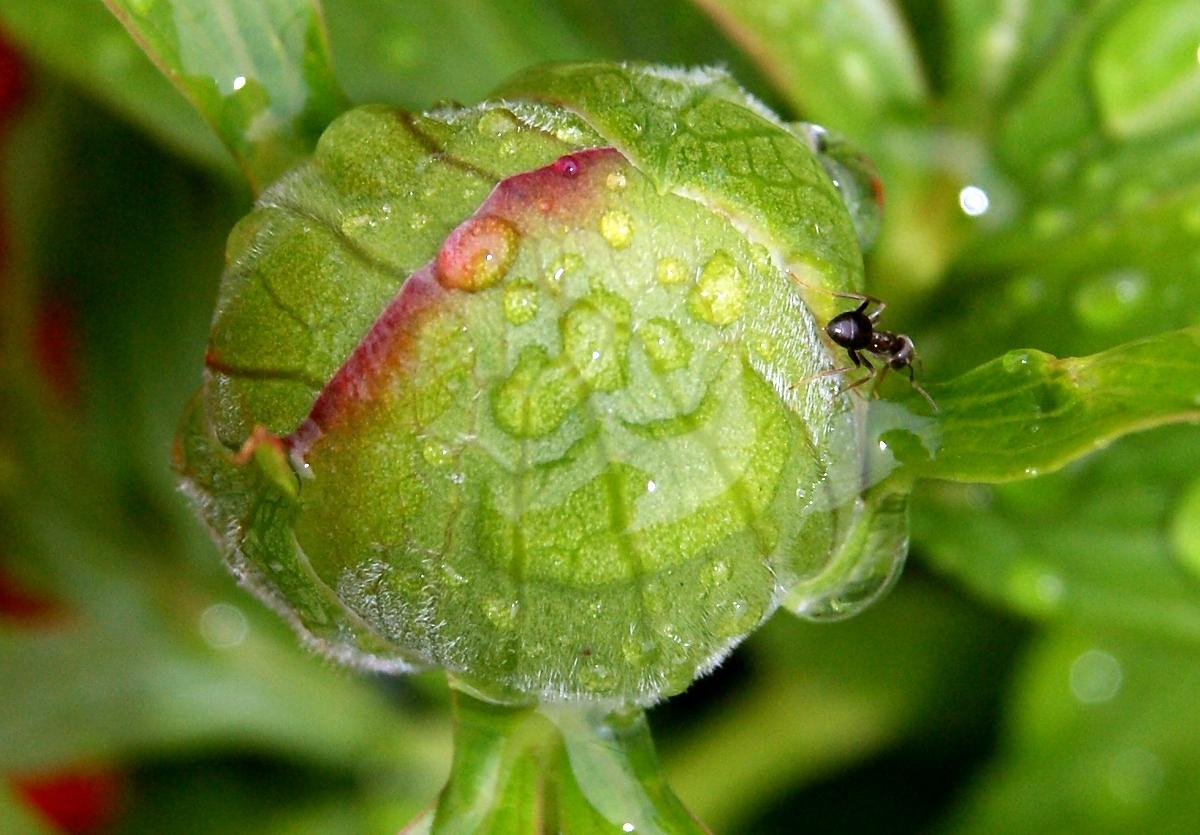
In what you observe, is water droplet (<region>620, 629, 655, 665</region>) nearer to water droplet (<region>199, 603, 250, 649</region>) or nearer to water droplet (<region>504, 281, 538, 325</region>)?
water droplet (<region>504, 281, 538, 325</region>)

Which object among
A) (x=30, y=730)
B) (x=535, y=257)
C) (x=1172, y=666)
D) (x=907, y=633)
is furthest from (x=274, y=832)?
(x=535, y=257)

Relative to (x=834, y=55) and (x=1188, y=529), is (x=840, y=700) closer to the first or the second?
(x=1188, y=529)

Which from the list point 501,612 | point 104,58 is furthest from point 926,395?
point 104,58

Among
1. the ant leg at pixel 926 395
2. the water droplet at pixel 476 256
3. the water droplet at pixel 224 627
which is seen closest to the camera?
the water droplet at pixel 476 256

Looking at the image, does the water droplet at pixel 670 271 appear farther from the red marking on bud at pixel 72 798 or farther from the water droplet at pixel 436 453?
the red marking on bud at pixel 72 798

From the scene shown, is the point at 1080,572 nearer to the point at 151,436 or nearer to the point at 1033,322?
the point at 1033,322

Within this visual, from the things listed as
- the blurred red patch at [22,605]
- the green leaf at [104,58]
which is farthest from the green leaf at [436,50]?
the blurred red patch at [22,605]

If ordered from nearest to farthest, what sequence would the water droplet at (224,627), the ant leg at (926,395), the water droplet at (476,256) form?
1. the water droplet at (476,256)
2. the ant leg at (926,395)
3. the water droplet at (224,627)

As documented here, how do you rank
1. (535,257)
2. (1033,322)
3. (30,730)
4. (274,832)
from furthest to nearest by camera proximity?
(274,832)
(30,730)
(1033,322)
(535,257)
